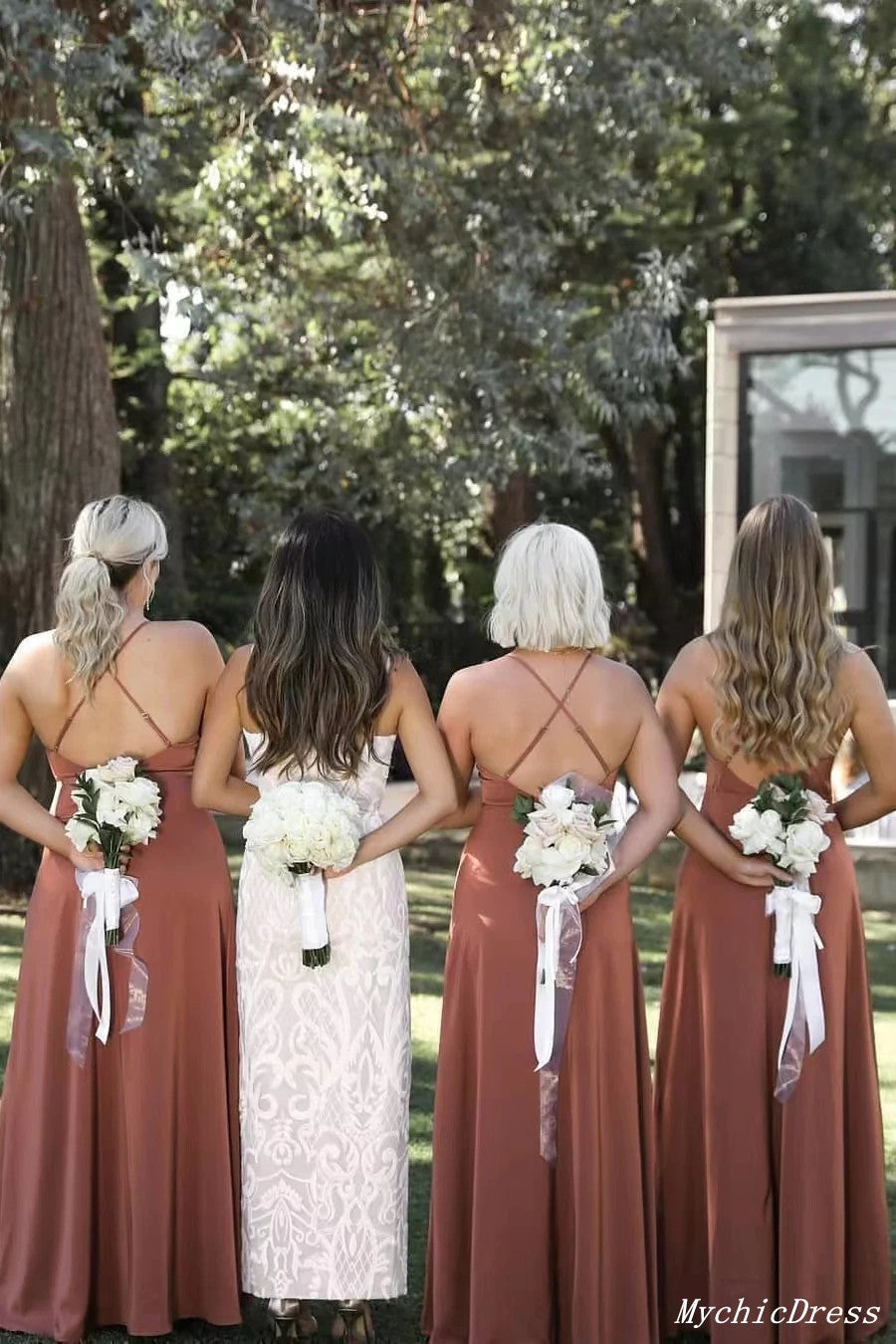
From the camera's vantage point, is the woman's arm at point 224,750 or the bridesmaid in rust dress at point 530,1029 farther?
the woman's arm at point 224,750

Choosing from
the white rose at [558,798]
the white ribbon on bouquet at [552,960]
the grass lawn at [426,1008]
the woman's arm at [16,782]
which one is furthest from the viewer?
the grass lawn at [426,1008]

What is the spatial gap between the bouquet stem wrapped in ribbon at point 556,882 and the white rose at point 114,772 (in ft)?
3.59

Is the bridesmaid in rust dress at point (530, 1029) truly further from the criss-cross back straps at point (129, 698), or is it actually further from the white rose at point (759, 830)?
the criss-cross back straps at point (129, 698)

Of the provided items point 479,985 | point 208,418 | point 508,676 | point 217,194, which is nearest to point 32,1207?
point 479,985

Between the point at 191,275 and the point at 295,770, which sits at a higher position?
the point at 191,275

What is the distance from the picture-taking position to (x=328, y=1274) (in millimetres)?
4723

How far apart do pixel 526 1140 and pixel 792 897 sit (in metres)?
0.98

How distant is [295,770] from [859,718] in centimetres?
157

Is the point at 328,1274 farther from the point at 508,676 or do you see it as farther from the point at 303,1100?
the point at 508,676

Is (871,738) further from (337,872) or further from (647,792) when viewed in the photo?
(337,872)

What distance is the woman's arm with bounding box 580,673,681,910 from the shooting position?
4656 millimetres

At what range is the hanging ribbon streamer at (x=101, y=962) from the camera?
4797mm

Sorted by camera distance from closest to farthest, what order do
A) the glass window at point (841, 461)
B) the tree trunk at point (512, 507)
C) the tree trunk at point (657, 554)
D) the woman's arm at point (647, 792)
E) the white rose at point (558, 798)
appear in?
the white rose at point (558, 798), the woman's arm at point (647, 792), the glass window at point (841, 461), the tree trunk at point (512, 507), the tree trunk at point (657, 554)

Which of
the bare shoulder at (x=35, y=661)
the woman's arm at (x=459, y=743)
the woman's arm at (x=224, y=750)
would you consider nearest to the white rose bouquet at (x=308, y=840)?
the woman's arm at (x=224, y=750)
